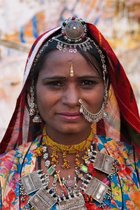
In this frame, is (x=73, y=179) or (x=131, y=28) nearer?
(x=73, y=179)

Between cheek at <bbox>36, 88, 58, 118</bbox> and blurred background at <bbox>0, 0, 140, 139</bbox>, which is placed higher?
blurred background at <bbox>0, 0, 140, 139</bbox>

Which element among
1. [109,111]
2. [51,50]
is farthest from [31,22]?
[51,50]

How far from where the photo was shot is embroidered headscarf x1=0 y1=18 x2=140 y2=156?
8.98 feet

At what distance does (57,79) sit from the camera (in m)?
2.59

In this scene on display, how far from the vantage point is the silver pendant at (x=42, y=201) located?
8.57 ft

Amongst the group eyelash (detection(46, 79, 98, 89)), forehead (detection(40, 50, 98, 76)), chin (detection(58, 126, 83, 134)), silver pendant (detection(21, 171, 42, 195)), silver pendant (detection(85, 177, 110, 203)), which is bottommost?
silver pendant (detection(85, 177, 110, 203))

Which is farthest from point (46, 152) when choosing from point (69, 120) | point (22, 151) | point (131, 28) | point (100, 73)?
point (131, 28)

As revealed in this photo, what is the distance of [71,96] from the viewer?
8.36ft

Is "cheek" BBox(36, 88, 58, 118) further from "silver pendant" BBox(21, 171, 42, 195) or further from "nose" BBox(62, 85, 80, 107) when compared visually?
"silver pendant" BBox(21, 171, 42, 195)

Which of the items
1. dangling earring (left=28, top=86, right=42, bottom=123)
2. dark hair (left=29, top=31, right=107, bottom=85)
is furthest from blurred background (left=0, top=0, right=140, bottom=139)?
dark hair (left=29, top=31, right=107, bottom=85)

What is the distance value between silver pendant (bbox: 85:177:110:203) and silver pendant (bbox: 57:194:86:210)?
0.22ft

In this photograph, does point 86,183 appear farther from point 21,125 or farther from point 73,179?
point 21,125

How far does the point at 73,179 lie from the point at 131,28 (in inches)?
171

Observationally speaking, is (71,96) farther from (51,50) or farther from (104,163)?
(104,163)
